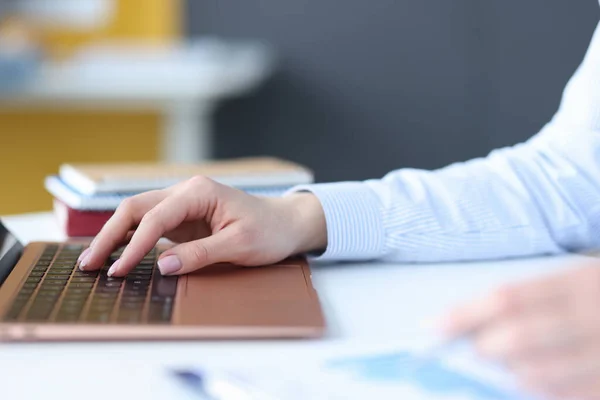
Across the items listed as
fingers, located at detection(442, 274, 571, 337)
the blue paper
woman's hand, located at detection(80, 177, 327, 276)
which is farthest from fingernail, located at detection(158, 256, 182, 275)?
fingers, located at detection(442, 274, 571, 337)

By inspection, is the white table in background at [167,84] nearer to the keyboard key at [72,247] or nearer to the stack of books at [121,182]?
the stack of books at [121,182]

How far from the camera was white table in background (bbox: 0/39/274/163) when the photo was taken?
2578 millimetres

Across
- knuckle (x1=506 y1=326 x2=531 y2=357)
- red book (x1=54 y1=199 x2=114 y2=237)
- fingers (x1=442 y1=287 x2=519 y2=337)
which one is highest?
fingers (x1=442 y1=287 x2=519 y2=337)

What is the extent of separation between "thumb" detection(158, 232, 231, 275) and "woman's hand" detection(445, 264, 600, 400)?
1.18 feet

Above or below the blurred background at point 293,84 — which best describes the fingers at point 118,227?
above

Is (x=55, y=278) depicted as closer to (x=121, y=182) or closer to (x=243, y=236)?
(x=243, y=236)

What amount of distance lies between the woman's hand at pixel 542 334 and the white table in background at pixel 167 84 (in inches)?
90.6

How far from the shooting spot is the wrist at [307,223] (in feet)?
2.66

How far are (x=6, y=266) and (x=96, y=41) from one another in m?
2.68

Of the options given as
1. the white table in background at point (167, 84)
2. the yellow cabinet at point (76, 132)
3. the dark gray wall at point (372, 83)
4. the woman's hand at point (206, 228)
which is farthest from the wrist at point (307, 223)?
the yellow cabinet at point (76, 132)

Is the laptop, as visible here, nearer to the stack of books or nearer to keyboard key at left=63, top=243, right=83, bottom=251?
keyboard key at left=63, top=243, right=83, bottom=251

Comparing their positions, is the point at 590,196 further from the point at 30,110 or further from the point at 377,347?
the point at 30,110

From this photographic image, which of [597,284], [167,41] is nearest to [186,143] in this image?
[167,41]

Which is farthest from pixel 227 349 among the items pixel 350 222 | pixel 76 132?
pixel 76 132
